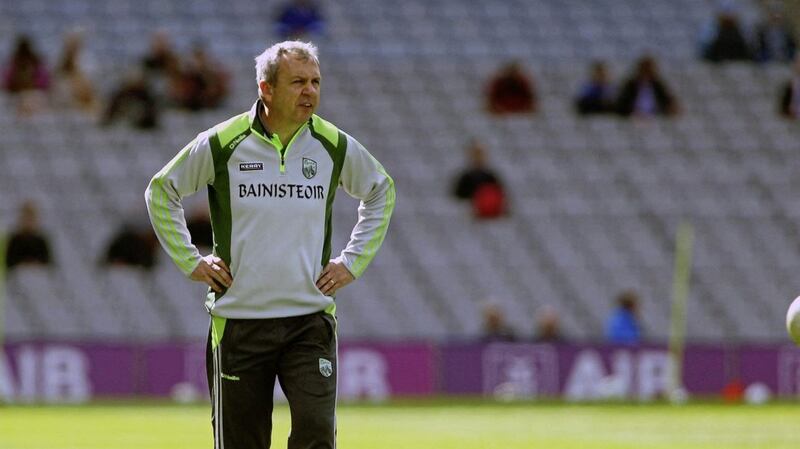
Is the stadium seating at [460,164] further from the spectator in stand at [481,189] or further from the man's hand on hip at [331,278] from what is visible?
the man's hand on hip at [331,278]

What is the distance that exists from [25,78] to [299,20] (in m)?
4.87

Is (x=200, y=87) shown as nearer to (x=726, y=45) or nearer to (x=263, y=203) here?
(x=726, y=45)

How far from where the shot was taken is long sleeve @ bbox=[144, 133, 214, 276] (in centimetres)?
845

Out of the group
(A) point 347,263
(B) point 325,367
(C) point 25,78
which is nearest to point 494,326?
(C) point 25,78

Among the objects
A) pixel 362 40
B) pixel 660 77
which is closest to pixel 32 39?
pixel 362 40

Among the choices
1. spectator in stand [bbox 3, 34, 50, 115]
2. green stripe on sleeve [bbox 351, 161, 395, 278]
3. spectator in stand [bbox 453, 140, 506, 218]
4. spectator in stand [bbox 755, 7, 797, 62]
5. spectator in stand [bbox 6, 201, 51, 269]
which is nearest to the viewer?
green stripe on sleeve [bbox 351, 161, 395, 278]

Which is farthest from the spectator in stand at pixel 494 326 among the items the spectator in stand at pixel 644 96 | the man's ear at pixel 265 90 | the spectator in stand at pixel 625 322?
the man's ear at pixel 265 90

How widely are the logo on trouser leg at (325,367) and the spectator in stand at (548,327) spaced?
51.2ft

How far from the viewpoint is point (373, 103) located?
29.4 metres

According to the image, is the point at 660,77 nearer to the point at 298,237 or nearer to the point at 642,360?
the point at 642,360

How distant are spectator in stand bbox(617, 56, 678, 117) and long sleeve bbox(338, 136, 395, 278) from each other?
68.7 feet

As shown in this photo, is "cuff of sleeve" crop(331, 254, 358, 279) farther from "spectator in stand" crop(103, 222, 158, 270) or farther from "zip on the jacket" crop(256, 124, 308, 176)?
"spectator in stand" crop(103, 222, 158, 270)

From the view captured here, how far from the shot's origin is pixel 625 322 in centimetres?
2461

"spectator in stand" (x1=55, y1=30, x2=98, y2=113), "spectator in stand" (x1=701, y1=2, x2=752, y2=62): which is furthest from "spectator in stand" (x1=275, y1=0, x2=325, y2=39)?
"spectator in stand" (x1=701, y1=2, x2=752, y2=62)
